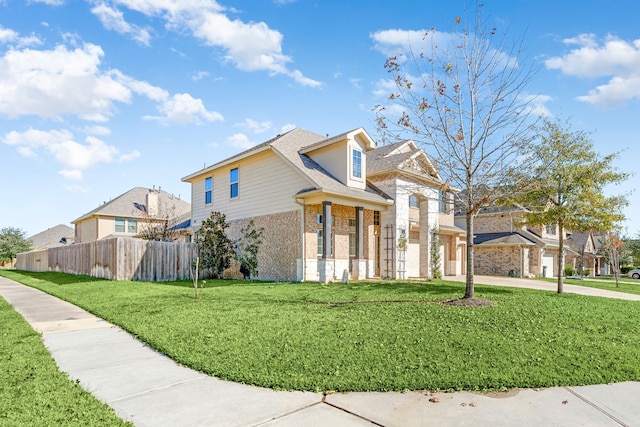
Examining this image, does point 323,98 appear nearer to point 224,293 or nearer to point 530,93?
point 530,93

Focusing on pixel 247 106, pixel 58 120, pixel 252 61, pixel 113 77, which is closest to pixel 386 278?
pixel 247 106

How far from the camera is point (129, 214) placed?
3250 centimetres

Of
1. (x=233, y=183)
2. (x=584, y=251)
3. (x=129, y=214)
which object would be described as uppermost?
(x=233, y=183)

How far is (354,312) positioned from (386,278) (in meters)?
10.2

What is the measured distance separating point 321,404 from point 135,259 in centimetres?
1523

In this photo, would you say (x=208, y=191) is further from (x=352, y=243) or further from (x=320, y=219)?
(x=352, y=243)

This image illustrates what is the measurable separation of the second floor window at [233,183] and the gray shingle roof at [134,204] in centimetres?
1347

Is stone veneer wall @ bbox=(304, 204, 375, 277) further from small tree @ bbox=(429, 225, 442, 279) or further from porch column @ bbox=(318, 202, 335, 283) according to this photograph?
small tree @ bbox=(429, 225, 442, 279)

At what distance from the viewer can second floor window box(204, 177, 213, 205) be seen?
2102cm

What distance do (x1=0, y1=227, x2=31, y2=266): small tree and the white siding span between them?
3452 cm

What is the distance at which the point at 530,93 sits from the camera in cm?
995

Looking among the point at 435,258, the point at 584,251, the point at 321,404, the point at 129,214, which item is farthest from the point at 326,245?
the point at 584,251

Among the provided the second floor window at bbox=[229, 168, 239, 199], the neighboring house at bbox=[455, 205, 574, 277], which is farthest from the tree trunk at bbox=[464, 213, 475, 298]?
the neighboring house at bbox=[455, 205, 574, 277]

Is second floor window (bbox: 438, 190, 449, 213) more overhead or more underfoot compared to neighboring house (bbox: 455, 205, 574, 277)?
more overhead
